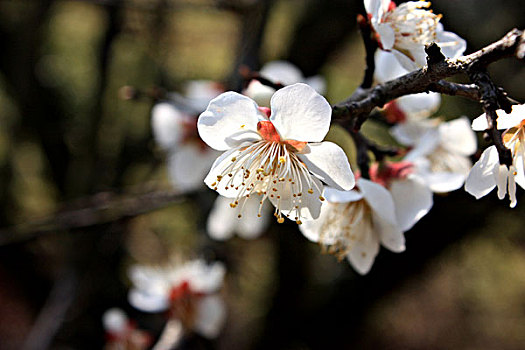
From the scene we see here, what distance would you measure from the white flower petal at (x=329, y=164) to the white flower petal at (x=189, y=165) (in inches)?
35.4

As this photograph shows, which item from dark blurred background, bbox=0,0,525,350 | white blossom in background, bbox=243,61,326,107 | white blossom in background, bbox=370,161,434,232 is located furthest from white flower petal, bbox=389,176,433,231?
dark blurred background, bbox=0,0,525,350

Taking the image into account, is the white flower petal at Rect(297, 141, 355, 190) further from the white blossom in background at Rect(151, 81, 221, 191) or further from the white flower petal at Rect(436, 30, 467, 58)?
the white blossom in background at Rect(151, 81, 221, 191)

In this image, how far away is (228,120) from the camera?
61 centimetres

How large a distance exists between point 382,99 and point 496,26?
1421 millimetres

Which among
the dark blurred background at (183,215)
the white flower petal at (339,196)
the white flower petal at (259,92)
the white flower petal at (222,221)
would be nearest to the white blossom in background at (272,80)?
the white flower petal at (259,92)

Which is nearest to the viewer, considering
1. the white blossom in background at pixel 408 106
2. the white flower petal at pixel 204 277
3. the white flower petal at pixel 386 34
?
the white flower petal at pixel 386 34

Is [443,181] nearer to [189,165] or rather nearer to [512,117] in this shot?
[512,117]

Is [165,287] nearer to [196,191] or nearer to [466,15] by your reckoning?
[196,191]

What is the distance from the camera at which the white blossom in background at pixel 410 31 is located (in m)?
0.71

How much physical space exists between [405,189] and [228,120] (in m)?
0.32

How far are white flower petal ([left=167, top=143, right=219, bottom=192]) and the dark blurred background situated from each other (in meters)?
0.14

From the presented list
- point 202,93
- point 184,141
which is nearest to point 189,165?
point 184,141

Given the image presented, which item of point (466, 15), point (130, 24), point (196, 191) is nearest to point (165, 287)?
point (196, 191)

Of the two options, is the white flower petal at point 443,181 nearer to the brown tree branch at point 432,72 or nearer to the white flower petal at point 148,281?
the brown tree branch at point 432,72
